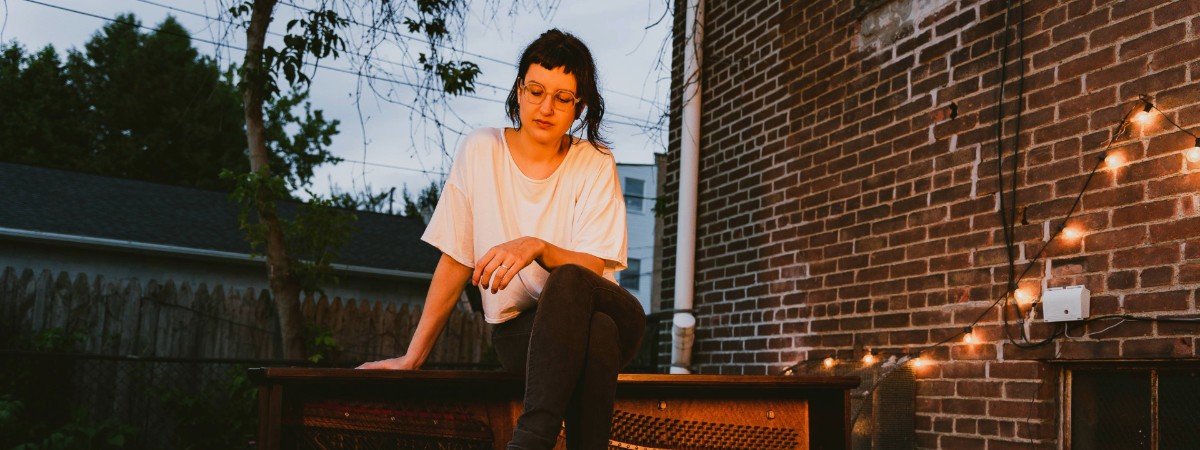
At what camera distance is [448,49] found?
649 centimetres

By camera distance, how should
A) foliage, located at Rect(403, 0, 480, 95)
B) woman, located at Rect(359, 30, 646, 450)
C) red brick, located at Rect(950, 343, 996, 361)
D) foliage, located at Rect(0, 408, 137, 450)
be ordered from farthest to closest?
foliage, located at Rect(403, 0, 480, 95)
foliage, located at Rect(0, 408, 137, 450)
red brick, located at Rect(950, 343, 996, 361)
woman, located at Rect(359, 30, 646, 450)

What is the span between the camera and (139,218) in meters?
13.7

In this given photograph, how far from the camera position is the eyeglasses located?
2373mm

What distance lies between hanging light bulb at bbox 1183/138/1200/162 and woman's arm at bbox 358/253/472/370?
2.21 metres

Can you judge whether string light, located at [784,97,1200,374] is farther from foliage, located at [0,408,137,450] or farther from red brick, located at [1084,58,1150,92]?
foliage, located at [0,408,137,450]

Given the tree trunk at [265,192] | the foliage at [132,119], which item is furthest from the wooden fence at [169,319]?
the foliage at [132,119]

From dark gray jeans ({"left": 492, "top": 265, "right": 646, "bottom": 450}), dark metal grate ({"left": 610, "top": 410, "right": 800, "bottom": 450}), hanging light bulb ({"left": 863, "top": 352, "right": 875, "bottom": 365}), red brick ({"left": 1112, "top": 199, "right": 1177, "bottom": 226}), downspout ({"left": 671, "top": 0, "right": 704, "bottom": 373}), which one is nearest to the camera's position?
dark gray jeans ({"left": 492, "top": 265, "right": 646, "bottom": 450})

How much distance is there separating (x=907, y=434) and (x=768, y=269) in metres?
1.32

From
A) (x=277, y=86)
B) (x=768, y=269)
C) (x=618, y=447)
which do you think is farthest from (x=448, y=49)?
(x=618, y=447)

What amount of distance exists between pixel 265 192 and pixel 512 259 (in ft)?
17.3

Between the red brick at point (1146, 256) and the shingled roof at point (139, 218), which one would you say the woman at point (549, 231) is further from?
the shingled roof at point (139, 218)

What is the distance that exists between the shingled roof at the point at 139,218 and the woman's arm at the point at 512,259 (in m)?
11.9

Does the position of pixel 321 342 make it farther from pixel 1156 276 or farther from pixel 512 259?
pixel 1156 276

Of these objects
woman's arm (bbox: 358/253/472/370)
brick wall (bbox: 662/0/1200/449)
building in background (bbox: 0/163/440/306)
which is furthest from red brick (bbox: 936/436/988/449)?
building in background (bbox: 0/163/440/306)
